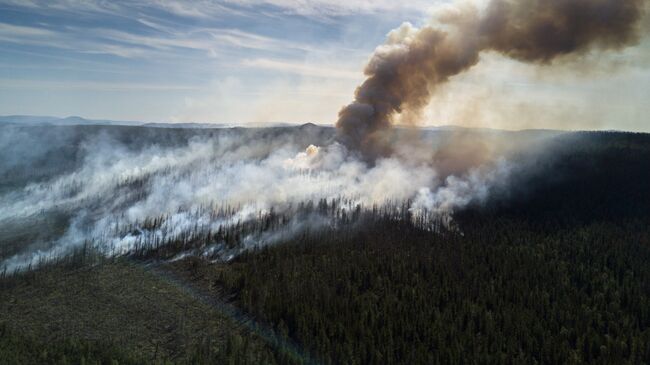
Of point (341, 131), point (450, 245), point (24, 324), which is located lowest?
point (24, 324)

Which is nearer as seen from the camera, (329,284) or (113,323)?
(113,323)

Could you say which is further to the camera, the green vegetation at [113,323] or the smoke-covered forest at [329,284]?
the smoke-covered forest at [329,284]

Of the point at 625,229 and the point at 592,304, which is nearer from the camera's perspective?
the point at 592,304

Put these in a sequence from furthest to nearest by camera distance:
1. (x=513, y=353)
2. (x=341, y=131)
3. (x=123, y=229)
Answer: (x=341, y=131)
(x=123, y=229)
(x=513, y=353)

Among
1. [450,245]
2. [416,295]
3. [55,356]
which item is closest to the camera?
[55,356]

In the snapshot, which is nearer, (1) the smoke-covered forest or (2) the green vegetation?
(2) the green vegetation

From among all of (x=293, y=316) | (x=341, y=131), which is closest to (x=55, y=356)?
(x=293, y=316)

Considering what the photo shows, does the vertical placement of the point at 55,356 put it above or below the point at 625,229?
below

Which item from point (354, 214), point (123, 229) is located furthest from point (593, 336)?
point (123, 229)

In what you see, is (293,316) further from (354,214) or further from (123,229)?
(123,229)

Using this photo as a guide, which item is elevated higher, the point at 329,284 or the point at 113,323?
the point at 329,284
